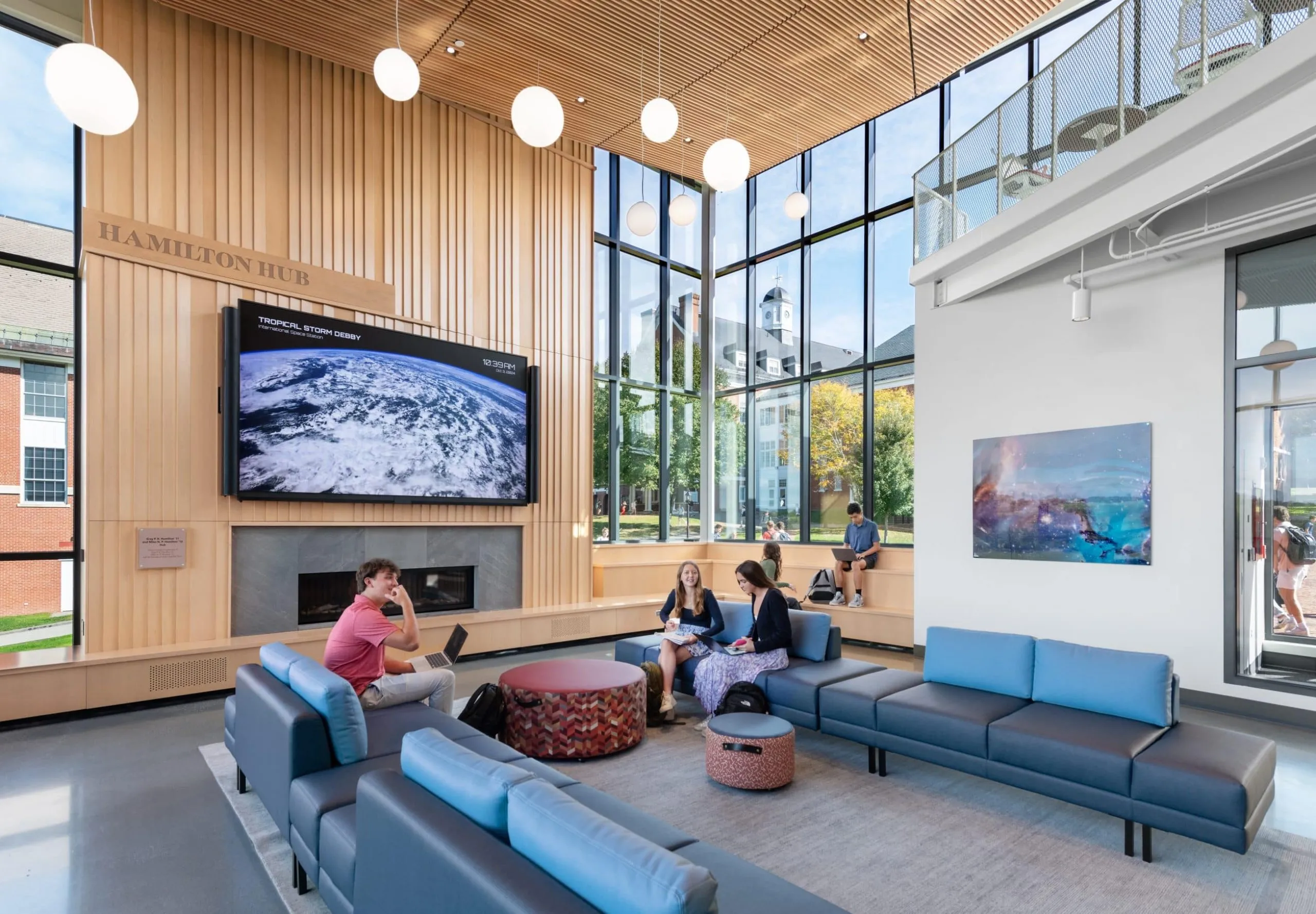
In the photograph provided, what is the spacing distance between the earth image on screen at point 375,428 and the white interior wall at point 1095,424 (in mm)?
4477

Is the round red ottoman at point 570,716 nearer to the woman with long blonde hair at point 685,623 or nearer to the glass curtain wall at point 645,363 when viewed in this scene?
the woman with long blonde hair at point 685,623

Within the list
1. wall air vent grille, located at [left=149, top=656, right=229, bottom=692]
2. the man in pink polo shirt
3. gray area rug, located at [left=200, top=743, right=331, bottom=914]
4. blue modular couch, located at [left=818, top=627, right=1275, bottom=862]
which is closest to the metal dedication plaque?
wall air vent grille, located at [left=149, top=656, right=229, bottom=692]

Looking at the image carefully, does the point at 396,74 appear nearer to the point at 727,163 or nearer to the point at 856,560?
the point at 727,163

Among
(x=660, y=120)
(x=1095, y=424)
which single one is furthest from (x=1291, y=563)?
(x=660, y=120)

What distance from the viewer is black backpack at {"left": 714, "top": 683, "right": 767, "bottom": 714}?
4609 millimetres

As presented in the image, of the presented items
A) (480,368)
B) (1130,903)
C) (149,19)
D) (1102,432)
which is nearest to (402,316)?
(480,368)

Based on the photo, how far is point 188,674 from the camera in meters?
5.55

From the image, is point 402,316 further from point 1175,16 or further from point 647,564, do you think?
point 1175,16

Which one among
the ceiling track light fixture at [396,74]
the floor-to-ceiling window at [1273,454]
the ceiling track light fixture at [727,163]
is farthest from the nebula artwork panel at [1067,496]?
the ceiling track light fixture at [396,74]

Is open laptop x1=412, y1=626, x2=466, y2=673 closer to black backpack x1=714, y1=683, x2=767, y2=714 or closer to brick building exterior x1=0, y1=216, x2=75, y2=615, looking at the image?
black backpack x1=714, y1=683, x2=767, y2=714

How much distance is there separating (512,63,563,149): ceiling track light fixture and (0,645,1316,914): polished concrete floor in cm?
380

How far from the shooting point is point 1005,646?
13.8 feet

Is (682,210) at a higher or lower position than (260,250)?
higher

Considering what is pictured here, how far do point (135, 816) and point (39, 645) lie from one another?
3.24 m
